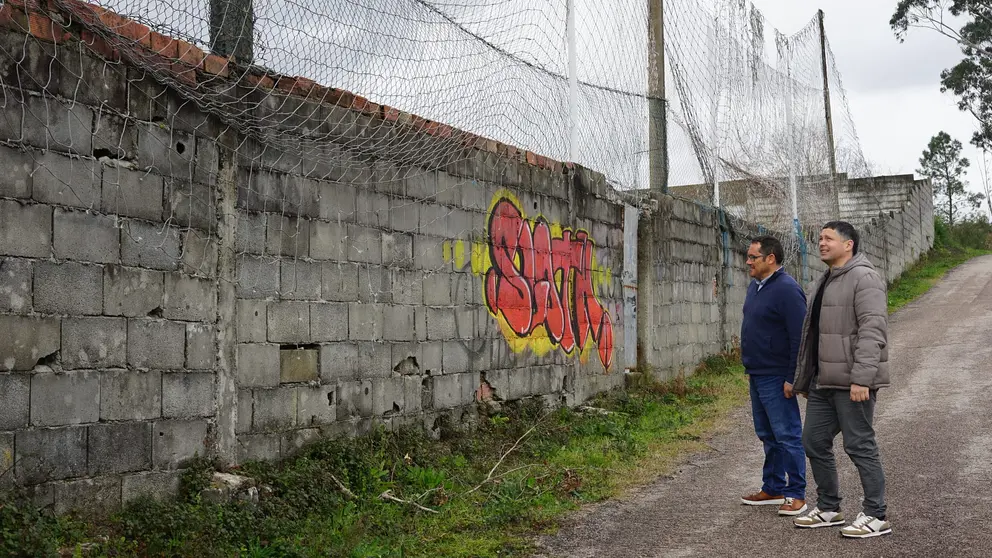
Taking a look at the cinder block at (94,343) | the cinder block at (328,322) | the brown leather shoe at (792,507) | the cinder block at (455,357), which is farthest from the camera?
the cinder block at (455,357)

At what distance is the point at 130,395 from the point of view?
4.45 meters

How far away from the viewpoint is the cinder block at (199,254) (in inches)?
189

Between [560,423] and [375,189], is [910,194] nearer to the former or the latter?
[560,423]

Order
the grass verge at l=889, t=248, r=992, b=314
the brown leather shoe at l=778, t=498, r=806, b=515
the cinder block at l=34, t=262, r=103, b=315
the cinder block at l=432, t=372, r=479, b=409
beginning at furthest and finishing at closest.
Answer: the grass verge at l=889, t=248, r=992, b=314 < the cinder block at l=432, t=372, r=479, b=409 < the brown leather shoe at l=778, t=498, r=806, b=515 < the cinder block at l=34, t=262, r=103, b=315

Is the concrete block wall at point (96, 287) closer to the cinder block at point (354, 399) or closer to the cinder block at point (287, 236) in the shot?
the cinder block at point (287, 236)

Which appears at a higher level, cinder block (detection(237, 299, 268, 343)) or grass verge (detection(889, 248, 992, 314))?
grass verge (detection(889, 248, 992, 314))

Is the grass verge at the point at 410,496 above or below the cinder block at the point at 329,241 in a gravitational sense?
below

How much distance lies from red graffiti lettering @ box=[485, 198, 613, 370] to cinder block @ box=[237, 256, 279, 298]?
2.44 metres

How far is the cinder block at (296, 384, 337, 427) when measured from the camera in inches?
218

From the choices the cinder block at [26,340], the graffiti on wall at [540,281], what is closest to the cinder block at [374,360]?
the graffiti on wall at [540,281]

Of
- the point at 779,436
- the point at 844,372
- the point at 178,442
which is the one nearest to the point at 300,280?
the point at 178,442

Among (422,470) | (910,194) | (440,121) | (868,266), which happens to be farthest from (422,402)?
(910,194)

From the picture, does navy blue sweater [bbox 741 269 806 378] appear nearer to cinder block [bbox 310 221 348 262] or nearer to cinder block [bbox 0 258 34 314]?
cinder block [bbox 310 221 348 262]

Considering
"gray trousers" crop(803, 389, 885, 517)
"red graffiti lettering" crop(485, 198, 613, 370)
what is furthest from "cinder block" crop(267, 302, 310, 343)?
"gray trousers" crop(803, 389, 885, 517)
